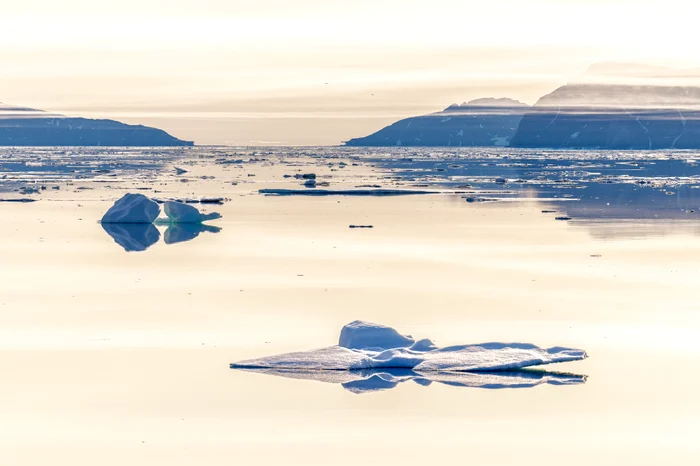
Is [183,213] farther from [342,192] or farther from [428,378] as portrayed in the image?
[428,378]

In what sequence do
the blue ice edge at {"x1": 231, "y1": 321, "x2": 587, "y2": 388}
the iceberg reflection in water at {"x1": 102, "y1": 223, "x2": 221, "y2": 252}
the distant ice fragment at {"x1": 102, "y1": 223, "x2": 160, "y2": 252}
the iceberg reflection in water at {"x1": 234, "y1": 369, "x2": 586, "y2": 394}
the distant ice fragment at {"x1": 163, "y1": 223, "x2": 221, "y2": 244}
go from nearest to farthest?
1. the iceberg reflection in water at {"x1": 234, "y1": 369, "x2": 586, "y2": 394}
2. the blue ice edge at {"x1": 231, "y1": 321, "x2": 587, "y2": 388}
3. the distant ice fragment at {"x1": 102, "y1": 223, "x2": 160, "y2": 252}
4. the iceberg reflection in water at {"x1": 102, "y1": 223, "x2": 221, "y2": 252}
5. the distant ice fragment at {"x1": 163, "y1": 223, "x2": 221, "y2": 244}

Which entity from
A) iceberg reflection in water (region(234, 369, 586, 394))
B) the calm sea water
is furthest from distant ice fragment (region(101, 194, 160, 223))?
iceberg reflection in water (region(234, 369, 586, 394))

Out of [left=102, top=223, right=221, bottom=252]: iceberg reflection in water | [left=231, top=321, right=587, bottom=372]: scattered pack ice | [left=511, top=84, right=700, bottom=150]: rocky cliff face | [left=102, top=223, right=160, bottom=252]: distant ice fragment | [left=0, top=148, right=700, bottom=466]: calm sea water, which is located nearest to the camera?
[left=0, top=148, right=700, bottom=466]: calm sea water

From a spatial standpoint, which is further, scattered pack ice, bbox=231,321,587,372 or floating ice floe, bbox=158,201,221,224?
floating ice floe, bbox=158,201,221,224

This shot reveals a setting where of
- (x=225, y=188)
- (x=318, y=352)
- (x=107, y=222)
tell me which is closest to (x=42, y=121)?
(x=225, y=188)

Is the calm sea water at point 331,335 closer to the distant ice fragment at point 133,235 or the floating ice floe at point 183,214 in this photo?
the distant ice fragment at point 133,235

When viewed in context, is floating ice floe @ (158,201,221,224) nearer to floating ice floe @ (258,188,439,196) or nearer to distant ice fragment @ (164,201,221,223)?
distant ice fragment @ (164,201,221,223)

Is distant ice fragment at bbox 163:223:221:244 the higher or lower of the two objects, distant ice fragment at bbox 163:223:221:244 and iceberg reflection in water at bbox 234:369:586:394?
the lower
